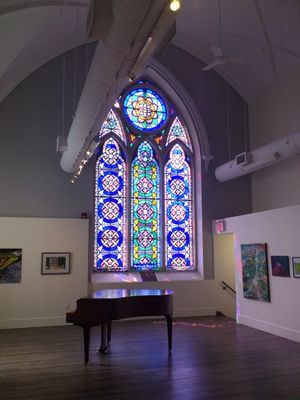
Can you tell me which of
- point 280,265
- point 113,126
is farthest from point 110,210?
point 280,265

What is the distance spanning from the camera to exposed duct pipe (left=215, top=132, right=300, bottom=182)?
7.80m

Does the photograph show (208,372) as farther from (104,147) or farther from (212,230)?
(104,147)

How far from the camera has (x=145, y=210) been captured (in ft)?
33.8

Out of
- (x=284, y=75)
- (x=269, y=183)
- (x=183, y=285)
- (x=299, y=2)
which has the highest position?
(x=299, y=2)

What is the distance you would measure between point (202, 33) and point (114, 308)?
6985mm

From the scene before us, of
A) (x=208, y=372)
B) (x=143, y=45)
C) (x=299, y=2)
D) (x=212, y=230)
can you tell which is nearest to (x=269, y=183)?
(x=212, y=230)

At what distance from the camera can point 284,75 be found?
977 centimetres

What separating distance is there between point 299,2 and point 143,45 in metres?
5.45

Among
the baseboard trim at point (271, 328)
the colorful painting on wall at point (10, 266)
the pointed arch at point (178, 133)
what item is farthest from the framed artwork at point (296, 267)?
the colorful painting on wall at point (10, 266)

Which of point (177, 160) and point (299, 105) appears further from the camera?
point (177, 160)

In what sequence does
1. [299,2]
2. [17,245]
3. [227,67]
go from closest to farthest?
[299,2], [17,245], [227,67]

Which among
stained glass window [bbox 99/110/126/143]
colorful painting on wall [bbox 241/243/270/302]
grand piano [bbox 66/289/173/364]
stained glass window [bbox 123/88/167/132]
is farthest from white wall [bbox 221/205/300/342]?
stained glass window [bbox 99/110/126/143]

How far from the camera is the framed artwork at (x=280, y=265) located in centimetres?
748

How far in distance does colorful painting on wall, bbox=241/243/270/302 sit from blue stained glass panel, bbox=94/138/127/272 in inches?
115
